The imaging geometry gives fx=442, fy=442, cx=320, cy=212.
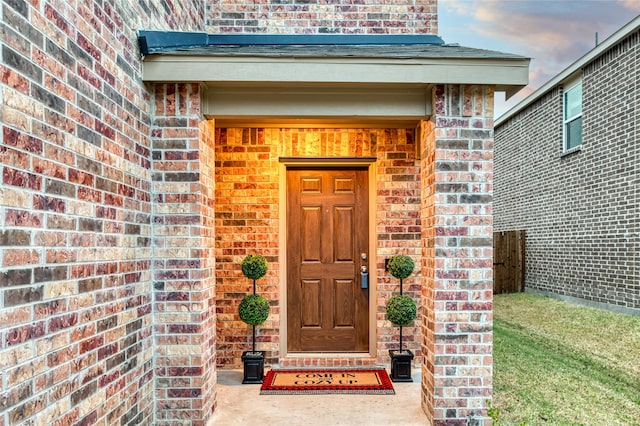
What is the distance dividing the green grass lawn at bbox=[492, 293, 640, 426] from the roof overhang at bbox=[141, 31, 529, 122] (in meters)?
2.61

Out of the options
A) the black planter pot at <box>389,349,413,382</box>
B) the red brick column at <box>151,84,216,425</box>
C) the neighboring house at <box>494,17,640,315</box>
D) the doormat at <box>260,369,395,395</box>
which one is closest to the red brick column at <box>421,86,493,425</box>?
the doormat at <box>260,369,395,395</box>

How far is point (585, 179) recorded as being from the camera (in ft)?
27.9

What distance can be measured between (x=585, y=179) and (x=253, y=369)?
7.46 m

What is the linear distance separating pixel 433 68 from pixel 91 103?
2.20 m

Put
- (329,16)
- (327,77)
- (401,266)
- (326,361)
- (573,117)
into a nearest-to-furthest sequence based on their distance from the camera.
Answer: (327,77) → (401,266) → (329,16) → (326,361) → (573,117)

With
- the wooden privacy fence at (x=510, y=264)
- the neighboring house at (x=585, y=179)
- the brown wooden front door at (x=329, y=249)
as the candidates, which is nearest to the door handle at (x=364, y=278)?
the brown wooden front door at (x=329, y=249)

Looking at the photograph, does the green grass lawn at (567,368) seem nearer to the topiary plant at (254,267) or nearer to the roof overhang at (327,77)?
the topiary plant at (254,267)

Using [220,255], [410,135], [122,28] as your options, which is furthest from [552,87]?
[122,28]

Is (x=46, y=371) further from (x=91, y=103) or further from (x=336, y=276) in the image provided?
(x=336, y=276)

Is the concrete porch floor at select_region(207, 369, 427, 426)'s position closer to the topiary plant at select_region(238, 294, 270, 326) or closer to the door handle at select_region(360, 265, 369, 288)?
the topiary plant at select_region(238, 294, 270, 326)

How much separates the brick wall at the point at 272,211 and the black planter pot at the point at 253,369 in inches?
14.9

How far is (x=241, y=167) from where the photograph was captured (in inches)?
184

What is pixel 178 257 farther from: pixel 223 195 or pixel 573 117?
→ pixel 573 117

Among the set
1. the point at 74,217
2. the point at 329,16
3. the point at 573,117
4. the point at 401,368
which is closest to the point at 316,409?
the point at 401,368
